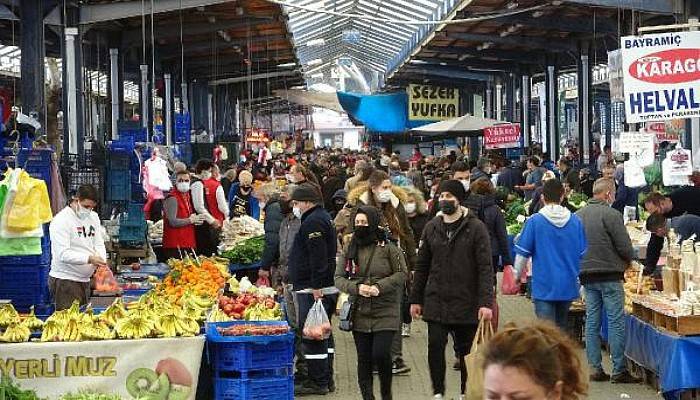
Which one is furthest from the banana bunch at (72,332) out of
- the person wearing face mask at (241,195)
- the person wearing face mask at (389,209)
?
the person wearing face mask at (241,195)

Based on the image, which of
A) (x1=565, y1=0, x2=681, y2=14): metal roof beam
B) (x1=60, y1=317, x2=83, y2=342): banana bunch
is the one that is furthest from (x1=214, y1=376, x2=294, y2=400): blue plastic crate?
(x1=565, y1=0, x2=681, y2=14): metal roof beam

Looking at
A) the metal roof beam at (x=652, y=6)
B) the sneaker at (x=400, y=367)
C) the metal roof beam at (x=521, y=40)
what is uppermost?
the metal roof beam at (x=521, y=40)

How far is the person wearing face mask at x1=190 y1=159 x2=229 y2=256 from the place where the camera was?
15305 mm

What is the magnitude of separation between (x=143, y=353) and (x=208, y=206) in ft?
24.6

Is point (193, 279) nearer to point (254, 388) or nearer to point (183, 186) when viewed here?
point (183, 186)

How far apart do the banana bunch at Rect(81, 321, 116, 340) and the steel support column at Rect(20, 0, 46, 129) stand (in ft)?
28.6

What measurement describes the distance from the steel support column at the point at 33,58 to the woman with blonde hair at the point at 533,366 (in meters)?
14.9

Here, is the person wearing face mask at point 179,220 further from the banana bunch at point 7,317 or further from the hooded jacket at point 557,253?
the hooded jacket at point 557,253

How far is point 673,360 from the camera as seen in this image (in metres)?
9.24

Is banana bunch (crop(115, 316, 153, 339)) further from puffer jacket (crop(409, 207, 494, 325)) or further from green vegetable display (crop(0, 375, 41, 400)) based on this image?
puffer jacket (crop(409, 207, 494, 325))

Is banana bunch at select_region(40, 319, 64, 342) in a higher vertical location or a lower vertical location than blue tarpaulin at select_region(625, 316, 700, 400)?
higher

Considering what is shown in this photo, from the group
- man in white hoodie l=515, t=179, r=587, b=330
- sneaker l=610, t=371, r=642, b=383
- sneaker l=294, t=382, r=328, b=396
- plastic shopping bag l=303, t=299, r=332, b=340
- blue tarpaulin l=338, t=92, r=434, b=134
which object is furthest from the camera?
blue tarpaulin l=338, t=92, r=434, b=134

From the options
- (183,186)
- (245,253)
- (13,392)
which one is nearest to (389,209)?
(13,392)

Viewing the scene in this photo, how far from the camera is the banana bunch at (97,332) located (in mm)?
8797
